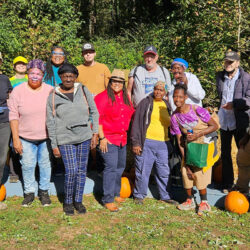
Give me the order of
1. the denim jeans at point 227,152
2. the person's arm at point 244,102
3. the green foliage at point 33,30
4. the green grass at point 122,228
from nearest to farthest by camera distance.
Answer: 1. the green grass at point 122,228
2. the person's arm at point 244,102
3. the denim jeans at point 227,152
4. the green foliage at point 33,30

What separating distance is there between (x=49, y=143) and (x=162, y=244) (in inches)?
87.6

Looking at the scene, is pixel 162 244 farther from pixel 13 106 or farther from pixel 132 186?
pixel 13 106

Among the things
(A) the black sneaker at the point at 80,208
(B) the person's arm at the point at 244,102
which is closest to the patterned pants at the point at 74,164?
(A) the black sneaker at the point at 80,208

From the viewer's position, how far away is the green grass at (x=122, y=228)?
4.16m

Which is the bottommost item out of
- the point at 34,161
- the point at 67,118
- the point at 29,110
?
the point at 34,161

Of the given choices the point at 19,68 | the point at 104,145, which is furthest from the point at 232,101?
the point at 19,68

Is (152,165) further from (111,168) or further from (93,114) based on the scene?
(93,114)

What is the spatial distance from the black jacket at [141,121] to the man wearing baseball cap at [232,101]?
120 cm

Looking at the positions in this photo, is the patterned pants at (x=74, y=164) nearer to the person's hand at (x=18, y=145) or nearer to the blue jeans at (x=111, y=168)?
the blue jeans at (x=111, y=168)

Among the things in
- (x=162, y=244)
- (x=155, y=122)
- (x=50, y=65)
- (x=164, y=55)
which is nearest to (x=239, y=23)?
(x=164, y=55)

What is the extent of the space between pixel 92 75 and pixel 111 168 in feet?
5.42

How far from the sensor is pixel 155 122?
516cm

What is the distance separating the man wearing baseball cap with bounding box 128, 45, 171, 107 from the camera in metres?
5.44

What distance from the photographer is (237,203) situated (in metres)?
4.95
